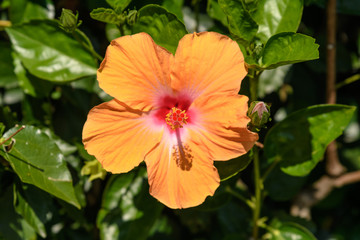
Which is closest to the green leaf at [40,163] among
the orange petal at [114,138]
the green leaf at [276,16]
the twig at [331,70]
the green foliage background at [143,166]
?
the green foliage background at [143,166]

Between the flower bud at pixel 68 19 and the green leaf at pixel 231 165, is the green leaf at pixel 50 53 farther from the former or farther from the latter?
the green leaf at pixel 231 165

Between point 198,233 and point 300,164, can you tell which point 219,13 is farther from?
point 198,233

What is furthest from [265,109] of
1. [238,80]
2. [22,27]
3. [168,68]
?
[22,27]

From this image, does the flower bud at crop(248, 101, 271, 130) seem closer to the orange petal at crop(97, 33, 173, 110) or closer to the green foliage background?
the green foliage background

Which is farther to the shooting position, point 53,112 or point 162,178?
point 53,112

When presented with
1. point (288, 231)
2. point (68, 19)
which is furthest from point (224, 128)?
point (288, 231)

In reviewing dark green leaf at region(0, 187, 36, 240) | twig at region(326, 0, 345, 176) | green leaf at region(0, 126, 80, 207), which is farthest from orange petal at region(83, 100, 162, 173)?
twig at region(326, 0, 345, 176)
